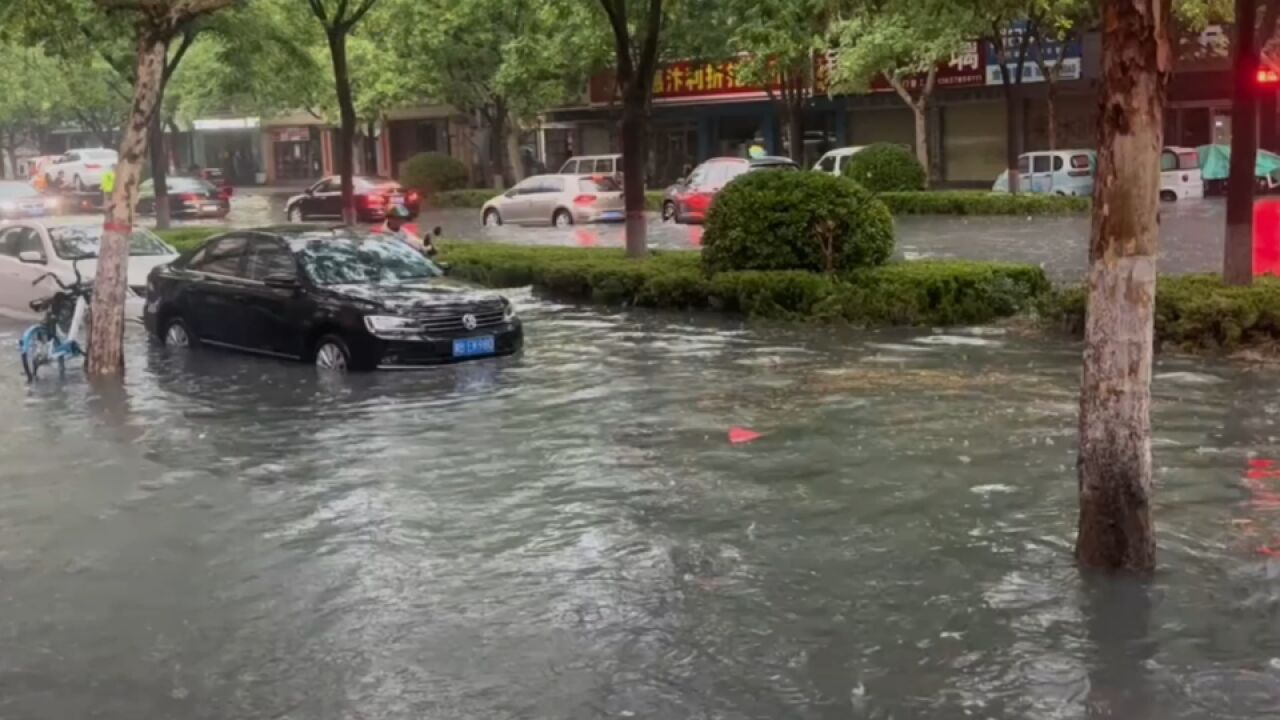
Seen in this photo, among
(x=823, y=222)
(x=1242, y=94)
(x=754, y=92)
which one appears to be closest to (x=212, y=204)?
(x=754, y=92)

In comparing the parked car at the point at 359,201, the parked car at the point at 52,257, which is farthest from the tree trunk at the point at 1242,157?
the parked car at the point at 359,201

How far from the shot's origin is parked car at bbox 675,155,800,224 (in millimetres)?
33219

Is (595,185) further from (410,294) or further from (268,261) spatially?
(410,294)

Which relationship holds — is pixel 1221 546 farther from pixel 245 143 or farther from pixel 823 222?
pixel 245 143

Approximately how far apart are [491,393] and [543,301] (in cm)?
690

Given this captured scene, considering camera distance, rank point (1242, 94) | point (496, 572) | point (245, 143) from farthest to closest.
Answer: point (245, 143), point (1242, 94), point (496, 572)

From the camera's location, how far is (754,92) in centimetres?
4466

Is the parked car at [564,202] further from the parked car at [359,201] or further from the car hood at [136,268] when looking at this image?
the car hood at [136,268]

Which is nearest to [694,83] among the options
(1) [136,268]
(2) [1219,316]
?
(1) [136,268]

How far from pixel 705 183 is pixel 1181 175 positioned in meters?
11.4

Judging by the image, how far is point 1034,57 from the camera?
3788cm

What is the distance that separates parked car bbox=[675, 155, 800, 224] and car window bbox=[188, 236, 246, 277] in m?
18.9

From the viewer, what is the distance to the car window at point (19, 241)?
61.4 ft

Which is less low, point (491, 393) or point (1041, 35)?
point (1041, 35)
